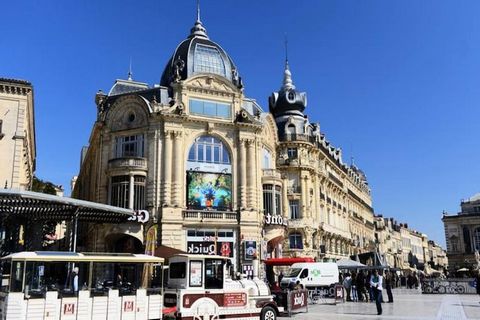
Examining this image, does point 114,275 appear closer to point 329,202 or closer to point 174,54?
point 174,54

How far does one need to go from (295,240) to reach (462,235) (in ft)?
185

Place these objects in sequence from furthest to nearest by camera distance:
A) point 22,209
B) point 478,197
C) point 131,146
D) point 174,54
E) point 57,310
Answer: point 478,197, point 174,54, point 131,146, point 22,209, point 57,310

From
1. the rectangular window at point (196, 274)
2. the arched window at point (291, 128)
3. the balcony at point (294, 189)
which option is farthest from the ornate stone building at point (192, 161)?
the rectangular window at point (196, 274)

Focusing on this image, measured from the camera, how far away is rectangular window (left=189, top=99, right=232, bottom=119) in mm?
40125

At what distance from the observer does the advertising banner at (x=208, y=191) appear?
38.6 meters

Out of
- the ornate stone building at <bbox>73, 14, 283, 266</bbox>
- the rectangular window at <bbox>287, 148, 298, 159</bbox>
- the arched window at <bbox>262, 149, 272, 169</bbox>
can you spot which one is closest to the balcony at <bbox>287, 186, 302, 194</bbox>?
the rectangular window at <bbox>287, 148, 298, 159</bbox>

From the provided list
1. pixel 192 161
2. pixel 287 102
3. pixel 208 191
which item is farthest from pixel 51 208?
pixel 287 102

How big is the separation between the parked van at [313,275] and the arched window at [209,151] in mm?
10888

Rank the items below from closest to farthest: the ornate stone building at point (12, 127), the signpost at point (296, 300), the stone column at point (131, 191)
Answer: the signpost at point (296, 300)
the ornate stone building at point (12, 127)
the stone column at point (131, 191)

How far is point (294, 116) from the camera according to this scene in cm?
5762

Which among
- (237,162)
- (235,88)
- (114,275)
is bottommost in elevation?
(114,275)

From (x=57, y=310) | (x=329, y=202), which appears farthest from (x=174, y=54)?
(x=57, y=310)

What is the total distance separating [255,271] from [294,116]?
26329 mm

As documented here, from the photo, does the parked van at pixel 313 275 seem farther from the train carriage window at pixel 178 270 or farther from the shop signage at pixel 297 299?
the train carriage window at pixel 178 270
